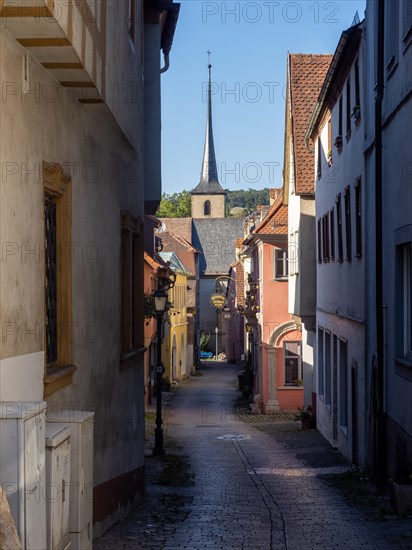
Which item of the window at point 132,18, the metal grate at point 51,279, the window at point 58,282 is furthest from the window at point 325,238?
the metal grate at point 51,279

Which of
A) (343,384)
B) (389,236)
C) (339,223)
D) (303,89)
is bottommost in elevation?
(343,384)

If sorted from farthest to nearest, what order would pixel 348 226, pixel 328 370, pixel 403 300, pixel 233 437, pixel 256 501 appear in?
1. pixel 233 437
2. pixel 328 370
3. pixel 348 226
4. pixel 256 501
5. pixel 403 300

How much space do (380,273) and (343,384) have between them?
7.62 m

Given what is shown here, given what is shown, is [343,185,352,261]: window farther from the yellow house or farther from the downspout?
the yellow house

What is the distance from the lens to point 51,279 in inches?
364

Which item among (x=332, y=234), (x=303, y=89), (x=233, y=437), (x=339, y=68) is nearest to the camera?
(x=339, y=68)

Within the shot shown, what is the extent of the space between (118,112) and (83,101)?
5.38 ft

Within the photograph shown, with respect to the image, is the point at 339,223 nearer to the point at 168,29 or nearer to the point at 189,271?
the point at 168,29

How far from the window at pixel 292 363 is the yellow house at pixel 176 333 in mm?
13908

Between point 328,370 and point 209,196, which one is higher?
point 209,196

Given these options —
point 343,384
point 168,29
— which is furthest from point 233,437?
point 168,29

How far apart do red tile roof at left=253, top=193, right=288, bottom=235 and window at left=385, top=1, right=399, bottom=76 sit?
23.9 meters

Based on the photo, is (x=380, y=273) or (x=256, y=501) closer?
(x=256, y=501)

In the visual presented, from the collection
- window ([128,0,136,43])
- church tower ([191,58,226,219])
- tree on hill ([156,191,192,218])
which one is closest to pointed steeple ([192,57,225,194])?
church tower ([191,58,226,219])
